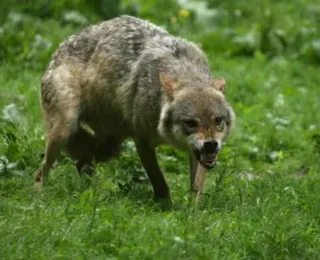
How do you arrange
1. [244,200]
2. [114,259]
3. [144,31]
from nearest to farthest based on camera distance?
[114,259] → [244,200] → [144,31]

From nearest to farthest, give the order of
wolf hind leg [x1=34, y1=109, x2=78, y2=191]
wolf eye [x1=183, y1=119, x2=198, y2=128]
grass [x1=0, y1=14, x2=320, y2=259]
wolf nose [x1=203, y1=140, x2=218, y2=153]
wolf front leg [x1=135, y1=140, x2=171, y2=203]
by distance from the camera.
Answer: grass [x1=0, y1=14, x2=320, y2=259]
wolf nose [x1=203, y1=140, x2=218, y2=153]
wolf eye [x1=183, y1=119, x2=198, y2=128]
wolf front leg [x1=135, y1=140, x2=171, y2=203]
wolf hind leg [x1=34, y1=109, x2=78, y2=191]

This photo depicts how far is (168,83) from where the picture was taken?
8.82 metres

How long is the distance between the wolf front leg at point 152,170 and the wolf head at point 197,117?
16.0 inches

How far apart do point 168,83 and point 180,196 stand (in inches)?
47.4

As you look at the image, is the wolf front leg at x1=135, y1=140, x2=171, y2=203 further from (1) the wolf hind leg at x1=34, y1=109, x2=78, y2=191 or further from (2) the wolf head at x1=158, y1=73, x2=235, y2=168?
(1) the wolf hind leg at x1=34, y1=109, x2=78, y2=191

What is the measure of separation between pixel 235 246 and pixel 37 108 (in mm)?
4723

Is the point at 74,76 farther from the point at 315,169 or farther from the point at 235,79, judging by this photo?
the point at 235,79

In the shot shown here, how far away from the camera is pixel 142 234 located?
7.13m

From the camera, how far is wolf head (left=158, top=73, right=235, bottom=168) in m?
8.40

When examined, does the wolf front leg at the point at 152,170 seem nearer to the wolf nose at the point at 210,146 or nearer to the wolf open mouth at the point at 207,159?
the wolf open mouth at the point at 207,159

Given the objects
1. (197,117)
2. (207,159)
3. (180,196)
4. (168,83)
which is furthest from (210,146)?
(180,196)

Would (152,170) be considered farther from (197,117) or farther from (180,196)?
(197,117)

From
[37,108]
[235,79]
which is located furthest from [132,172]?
[235,79]

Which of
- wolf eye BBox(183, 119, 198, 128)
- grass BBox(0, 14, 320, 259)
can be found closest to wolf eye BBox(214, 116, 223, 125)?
wolf eye BBox(183, 119, 198, 128)
